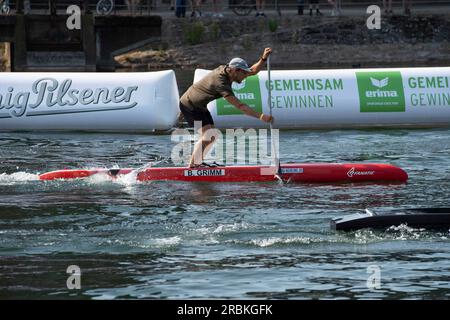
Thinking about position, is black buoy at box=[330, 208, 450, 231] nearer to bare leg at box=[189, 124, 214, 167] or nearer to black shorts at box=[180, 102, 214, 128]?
bare leg at box=[189, 124, 214, 167]

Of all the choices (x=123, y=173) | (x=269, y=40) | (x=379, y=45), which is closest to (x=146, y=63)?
(x=269, y=40)

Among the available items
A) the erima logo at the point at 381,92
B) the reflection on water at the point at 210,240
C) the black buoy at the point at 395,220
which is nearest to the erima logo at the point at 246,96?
the erima logo at the point at 381,92

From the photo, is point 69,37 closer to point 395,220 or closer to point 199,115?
point 199,115

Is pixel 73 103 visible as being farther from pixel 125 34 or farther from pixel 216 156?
pixel 125 34

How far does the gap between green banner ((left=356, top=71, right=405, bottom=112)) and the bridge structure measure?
17.9m

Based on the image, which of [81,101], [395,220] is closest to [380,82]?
[81,101]

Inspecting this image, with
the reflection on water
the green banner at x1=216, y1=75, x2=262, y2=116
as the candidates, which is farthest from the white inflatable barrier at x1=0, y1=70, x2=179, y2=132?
the reflection on water

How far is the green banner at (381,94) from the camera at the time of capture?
73.9 feet

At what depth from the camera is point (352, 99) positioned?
2252cm

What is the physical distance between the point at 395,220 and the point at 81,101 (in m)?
10.6

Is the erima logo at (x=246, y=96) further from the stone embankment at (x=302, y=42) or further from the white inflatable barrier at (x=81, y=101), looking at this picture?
the stone embankment at (x=302, y=42)

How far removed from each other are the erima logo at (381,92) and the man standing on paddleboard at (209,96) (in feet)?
20.1

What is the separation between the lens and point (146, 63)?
42062 mm

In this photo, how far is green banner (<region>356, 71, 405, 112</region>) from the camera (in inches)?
887
